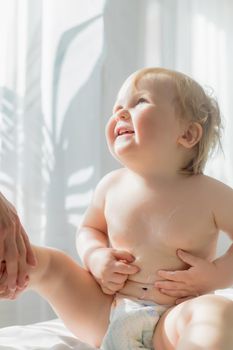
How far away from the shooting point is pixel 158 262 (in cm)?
105

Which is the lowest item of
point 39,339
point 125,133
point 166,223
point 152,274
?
point 39,339

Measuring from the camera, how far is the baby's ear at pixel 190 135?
1118 mm

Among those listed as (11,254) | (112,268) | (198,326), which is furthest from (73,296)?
(198,326)

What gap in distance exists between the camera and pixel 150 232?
1.06 m

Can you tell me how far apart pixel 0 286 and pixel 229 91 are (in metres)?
1.68

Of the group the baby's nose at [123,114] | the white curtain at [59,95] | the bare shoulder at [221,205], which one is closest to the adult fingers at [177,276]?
the bare shoulder at [221,205]

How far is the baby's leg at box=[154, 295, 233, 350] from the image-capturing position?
0.78m

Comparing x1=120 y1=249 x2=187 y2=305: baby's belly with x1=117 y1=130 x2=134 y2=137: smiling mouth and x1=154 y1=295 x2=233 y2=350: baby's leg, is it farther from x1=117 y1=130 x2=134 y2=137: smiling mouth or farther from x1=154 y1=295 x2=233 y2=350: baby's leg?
x1=117 y1=130 x2=134 y2=137: smiling mouth

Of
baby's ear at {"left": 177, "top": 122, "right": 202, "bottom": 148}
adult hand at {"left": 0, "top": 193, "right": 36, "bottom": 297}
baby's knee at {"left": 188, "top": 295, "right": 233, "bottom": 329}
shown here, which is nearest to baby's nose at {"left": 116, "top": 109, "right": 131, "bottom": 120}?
baby's ear at {"left": 177, "top": 122, "right": 202, "bottom": 148}

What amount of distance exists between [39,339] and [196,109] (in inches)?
23.1

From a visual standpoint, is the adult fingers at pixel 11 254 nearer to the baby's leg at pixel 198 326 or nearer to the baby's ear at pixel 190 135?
the baby's leg at pixel 198 326

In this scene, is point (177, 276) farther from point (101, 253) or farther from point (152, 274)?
point (101, 253)

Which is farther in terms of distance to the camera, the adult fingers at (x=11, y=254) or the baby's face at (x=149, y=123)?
the baby's face at (x=149, y=123)

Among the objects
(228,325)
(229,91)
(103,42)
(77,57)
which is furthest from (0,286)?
(229,91)
